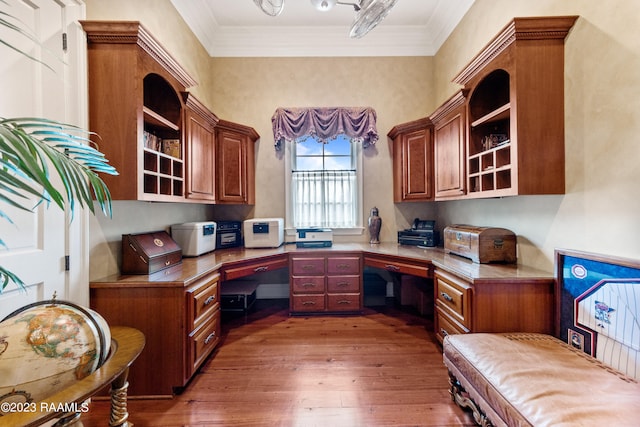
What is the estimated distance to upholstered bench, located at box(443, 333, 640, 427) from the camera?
96 cm

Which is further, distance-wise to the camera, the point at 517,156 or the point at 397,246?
the point at 397,246

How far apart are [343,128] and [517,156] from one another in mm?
1992

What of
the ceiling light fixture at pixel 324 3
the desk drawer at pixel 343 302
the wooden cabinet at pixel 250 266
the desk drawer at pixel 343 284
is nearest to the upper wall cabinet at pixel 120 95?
the wooden cabinet at pixel 250 266

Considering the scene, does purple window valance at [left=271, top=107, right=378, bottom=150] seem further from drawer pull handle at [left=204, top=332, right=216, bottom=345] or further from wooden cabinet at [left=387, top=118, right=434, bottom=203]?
drawer pull handle at [left=204, top=332, right=216, bottom=345]

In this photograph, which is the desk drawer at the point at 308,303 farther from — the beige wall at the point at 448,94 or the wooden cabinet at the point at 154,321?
the wooden cabinet at the point at 154,321

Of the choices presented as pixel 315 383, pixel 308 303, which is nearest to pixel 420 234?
pixel 308 303

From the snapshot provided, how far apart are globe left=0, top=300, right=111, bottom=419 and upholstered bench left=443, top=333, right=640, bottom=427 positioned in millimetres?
1707

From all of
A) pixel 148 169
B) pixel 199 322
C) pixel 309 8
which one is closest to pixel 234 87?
pixel 309 8

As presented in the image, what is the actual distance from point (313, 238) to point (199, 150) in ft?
5.01

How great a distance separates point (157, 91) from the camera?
2152mm

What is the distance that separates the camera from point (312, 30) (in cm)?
330

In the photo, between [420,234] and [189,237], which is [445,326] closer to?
[420,234]

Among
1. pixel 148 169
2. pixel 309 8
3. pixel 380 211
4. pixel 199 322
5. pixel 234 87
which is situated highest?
pixel 309 8

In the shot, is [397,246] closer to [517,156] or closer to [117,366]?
[517,156]
